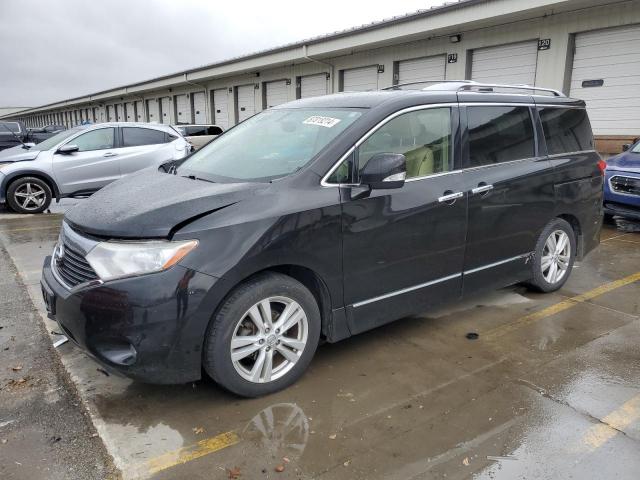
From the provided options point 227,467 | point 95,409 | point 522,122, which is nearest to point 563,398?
point 227,467

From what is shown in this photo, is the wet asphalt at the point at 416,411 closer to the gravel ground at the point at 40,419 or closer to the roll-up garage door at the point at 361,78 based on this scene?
the gravel ground at the point at 40,419

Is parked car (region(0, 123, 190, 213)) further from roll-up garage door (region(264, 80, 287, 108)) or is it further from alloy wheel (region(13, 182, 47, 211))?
roll-up garage door (region(264, 80, 287, 108))

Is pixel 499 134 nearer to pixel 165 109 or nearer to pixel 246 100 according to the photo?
pixel 246 100

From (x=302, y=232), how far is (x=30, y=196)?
837 centimetres

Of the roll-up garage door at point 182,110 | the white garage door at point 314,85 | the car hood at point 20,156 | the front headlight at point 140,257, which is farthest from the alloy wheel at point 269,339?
the roll-up garage door at point 182,110

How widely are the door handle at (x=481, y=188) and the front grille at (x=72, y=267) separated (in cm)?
271

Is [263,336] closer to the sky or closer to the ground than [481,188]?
closer to the ground

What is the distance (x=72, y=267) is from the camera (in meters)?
3.03

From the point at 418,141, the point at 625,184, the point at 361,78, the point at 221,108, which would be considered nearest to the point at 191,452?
the point at 418,141

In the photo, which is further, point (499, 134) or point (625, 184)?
point (625, 184)

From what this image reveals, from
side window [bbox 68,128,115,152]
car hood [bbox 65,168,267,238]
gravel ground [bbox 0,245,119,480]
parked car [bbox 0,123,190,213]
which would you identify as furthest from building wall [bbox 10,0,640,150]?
gravel ground [bbox 0,245,119,480]

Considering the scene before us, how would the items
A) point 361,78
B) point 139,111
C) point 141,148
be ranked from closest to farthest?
point 141,148 < point 361,78 < point 139,111

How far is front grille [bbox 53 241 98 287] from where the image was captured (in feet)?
9.45

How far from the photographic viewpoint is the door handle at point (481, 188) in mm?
3941
